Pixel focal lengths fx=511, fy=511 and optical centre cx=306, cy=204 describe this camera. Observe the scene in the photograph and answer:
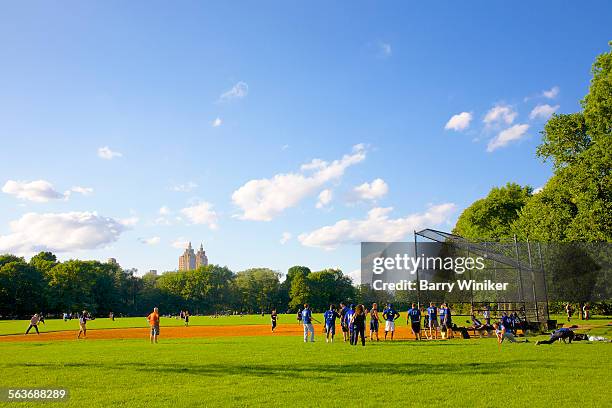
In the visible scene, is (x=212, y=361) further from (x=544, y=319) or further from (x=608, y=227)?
(x=608, y=227)

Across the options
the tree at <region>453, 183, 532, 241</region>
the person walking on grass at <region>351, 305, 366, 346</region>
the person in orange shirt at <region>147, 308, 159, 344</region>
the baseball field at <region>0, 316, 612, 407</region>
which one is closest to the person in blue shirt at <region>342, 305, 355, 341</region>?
the person walking on grass at <region>351, 305, 366, 346</region>

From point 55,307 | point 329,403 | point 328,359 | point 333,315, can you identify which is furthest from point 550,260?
point 55,307

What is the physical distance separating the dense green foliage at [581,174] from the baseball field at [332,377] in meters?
12.1

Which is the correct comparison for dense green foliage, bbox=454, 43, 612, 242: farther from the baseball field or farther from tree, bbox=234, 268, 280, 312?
tree, bbox=234, 268, 280, 312

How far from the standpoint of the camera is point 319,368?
14.6 meters

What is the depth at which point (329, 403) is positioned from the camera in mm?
9633

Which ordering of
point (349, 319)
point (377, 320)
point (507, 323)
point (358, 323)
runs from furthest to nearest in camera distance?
1. point (377, 320)
2. point (349, 319)
3. point (507, 323)
4. point (358, 323)

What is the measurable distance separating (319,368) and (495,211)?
53394mm

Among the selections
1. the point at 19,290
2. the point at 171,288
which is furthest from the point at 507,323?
the point at 171,288

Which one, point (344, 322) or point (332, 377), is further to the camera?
point (344, 322)

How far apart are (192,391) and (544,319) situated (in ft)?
78.7

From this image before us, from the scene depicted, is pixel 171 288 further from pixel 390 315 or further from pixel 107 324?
pixel 390 315

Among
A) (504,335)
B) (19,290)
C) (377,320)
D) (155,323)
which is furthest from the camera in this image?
(19,290)

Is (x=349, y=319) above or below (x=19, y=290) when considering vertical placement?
below
